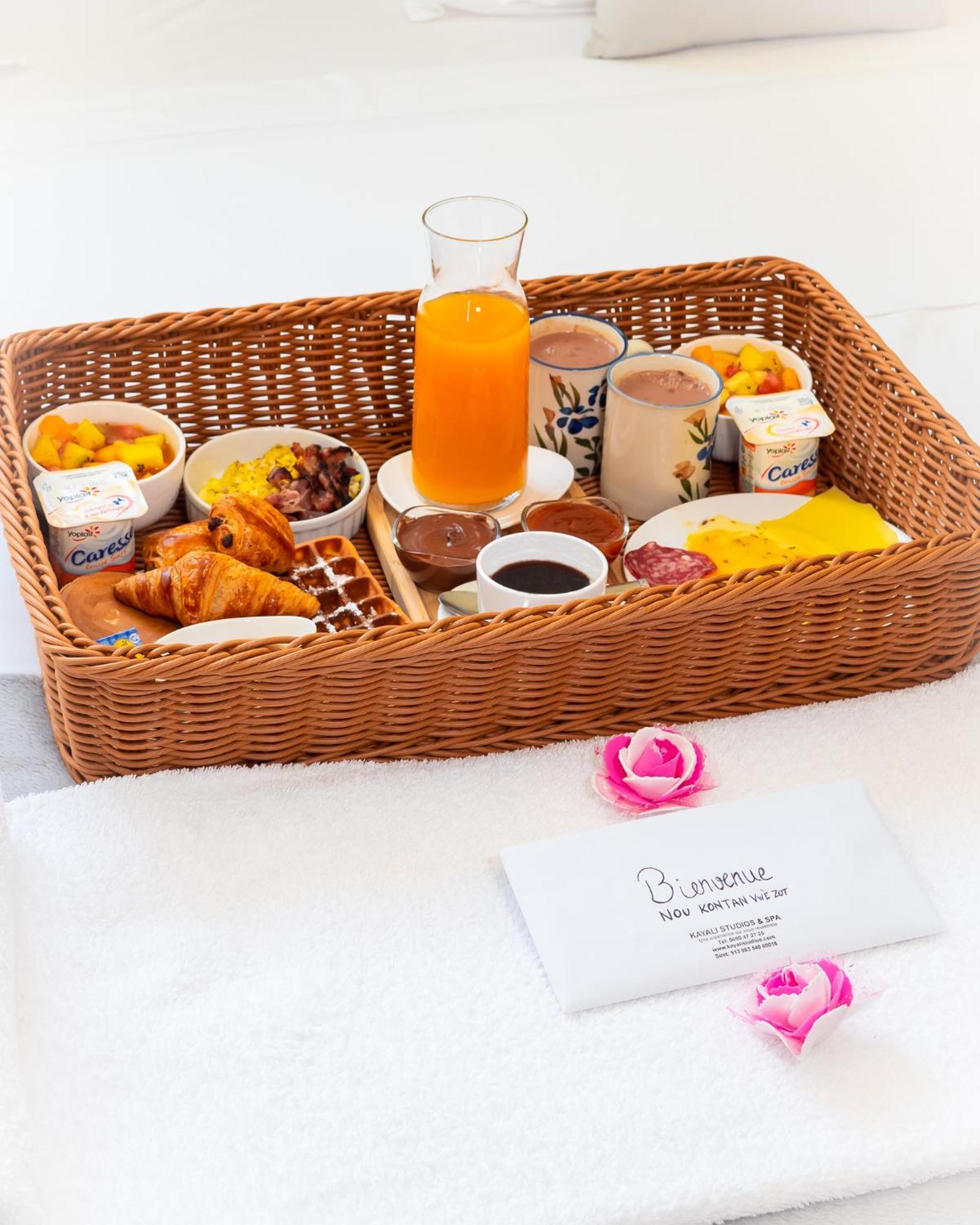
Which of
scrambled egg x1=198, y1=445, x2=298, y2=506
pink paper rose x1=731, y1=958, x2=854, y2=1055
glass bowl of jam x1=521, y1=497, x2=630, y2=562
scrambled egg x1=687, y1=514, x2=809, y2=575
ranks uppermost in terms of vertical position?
glass bowl of jam x1=521, y1=497, x2=630, y2=562

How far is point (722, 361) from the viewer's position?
4.84 ft

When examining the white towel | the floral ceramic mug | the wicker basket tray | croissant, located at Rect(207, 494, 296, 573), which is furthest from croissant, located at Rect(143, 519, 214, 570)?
the floral ceramic mug

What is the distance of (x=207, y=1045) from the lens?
877 millimetres

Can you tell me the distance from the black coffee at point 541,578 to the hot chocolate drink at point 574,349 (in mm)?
328

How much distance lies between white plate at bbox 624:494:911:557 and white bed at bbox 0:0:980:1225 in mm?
442

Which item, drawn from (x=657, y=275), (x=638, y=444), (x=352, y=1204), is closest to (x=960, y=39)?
(x=657, y=275)

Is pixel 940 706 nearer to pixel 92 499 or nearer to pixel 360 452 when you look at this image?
pixel 360 452

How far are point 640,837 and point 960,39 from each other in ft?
7.02

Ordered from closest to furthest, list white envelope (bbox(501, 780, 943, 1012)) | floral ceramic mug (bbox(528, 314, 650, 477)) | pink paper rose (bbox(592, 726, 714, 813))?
white envelope (bbox(501, 780, 943, 1012)), pink paper rose (bbox(592, 726, 714, 813)), floral ceramic mug (bbox(528, 314, 650, 477))

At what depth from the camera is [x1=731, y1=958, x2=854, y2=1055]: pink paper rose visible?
0.87 meters

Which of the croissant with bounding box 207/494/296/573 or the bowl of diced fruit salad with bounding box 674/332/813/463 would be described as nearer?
the croissant with bounding box 207/494/296/573

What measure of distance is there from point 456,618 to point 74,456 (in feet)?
1.54

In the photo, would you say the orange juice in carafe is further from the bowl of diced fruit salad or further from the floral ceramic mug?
the bowl of diced fruit salad

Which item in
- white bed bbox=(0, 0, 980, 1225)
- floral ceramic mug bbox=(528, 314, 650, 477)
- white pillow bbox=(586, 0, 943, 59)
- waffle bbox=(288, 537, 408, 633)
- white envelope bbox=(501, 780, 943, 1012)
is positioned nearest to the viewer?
white envelope bbox=(501, 780, 943, 1012)
